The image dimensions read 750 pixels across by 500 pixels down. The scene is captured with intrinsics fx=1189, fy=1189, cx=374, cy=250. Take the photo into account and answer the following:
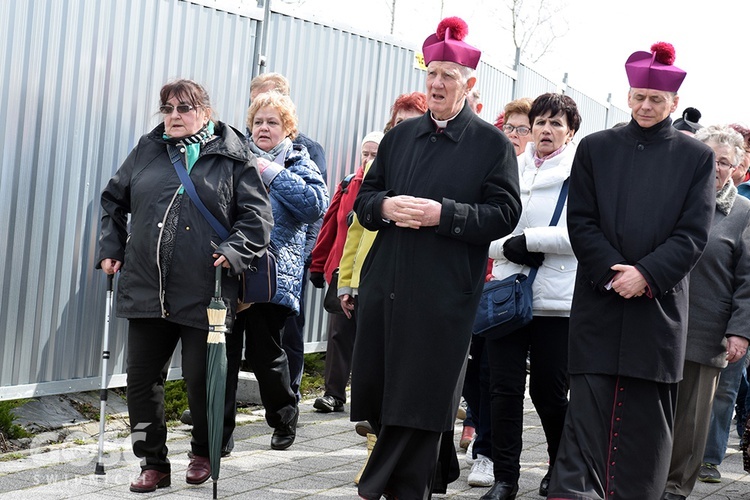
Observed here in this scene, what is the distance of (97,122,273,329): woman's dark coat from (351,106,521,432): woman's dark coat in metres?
0.78

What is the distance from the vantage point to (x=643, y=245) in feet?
16.8

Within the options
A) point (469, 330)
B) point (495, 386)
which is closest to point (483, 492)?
point (495, 386)

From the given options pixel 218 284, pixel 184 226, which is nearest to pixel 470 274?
pixel 218 284

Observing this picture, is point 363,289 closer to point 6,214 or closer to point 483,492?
point 483,492

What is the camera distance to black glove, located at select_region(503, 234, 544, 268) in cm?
589

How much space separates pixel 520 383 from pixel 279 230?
1.69 metres

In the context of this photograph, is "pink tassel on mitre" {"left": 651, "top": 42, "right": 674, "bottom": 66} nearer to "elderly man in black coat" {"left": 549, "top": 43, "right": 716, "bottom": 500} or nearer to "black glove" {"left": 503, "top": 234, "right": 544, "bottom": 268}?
"elderly man in black coat" {"left": 549, "top": 43, "right": 716, "bottom": 500}

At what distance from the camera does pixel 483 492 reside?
626 cm

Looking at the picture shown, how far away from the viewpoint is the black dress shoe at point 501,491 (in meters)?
5.86

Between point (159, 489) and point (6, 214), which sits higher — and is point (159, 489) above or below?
below

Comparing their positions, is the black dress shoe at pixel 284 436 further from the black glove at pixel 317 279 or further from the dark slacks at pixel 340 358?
the dark slacks at pixel 340 358

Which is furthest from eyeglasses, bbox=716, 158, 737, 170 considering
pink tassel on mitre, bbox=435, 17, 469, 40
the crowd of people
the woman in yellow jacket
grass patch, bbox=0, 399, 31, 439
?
grass patch, bbox=0, 399, 31, 439

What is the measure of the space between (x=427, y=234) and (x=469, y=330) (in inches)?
18.3

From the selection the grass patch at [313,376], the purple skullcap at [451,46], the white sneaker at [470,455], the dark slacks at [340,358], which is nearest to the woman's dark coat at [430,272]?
the purple skullcap at [451,46]
